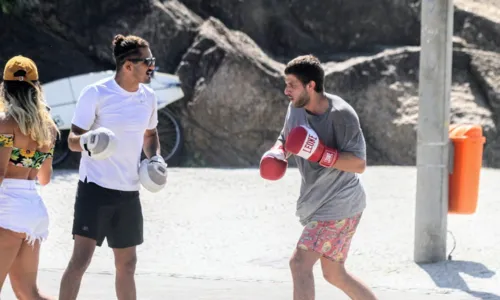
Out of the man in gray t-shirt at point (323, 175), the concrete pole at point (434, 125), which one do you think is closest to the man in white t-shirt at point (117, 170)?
the man in gray t-shirt at point (323, 175)

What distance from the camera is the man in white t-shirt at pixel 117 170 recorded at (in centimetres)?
544

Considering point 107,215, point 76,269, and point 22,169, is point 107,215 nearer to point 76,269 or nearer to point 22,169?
point 76,269

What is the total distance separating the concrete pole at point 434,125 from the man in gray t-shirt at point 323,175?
2.20 meters

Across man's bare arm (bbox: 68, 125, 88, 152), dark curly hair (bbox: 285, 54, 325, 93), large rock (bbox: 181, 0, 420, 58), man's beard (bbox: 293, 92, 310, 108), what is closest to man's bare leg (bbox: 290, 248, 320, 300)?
man's beard (bbox: 293, 92, 310, 108)

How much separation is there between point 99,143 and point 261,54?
8355mm

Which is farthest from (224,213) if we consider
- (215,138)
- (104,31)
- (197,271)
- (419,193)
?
(104,31)

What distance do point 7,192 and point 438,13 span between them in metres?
3.79

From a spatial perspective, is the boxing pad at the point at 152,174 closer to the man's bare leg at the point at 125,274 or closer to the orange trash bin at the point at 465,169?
the man's bare leg at the point at 125,274

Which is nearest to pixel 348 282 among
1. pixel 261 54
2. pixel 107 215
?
pixel 107 215

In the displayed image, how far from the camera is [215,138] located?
13008 mm

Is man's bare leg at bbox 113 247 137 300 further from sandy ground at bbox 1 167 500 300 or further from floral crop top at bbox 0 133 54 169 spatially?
sandy ground at bbox 1 167 500 300

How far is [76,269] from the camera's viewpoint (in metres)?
5.39

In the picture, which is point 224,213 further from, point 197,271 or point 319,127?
point 319,127

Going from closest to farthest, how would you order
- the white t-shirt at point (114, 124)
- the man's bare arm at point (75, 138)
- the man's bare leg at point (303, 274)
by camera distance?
1. the man's bare leg at point (303, 274)
2. the man's bare arm at point (75, 138)
3. the white t-shirt at point (114, 124)
